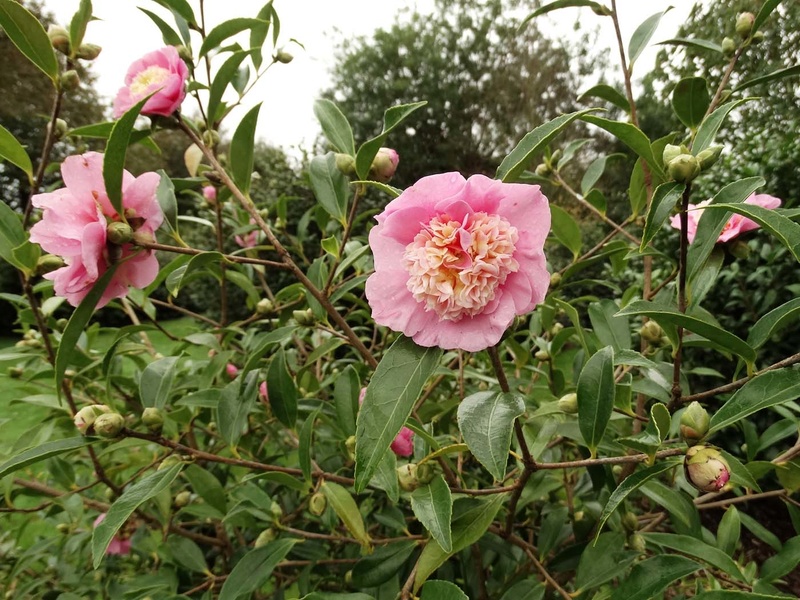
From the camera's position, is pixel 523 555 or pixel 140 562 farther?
pixel 140 562

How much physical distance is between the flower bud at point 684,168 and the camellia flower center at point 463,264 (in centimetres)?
15

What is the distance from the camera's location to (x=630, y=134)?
17.9 inches

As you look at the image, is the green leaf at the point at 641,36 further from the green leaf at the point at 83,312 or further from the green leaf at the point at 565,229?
the green leaf at the point at 83,312

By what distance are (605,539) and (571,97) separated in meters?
10.1

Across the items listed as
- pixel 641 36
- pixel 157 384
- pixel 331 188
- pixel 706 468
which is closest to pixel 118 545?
pixel 157 384

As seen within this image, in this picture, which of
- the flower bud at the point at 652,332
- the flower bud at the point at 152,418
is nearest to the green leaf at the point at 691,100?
the flower bud at the point at 652,332

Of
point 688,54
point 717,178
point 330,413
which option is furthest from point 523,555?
point 688,54

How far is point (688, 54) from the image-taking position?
4043mm

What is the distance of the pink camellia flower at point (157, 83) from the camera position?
0.59 meters

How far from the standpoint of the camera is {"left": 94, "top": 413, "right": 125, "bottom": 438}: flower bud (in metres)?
0.55

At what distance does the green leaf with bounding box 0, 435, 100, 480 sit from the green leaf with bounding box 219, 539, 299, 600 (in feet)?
0.86

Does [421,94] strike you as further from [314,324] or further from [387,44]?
[314,324]

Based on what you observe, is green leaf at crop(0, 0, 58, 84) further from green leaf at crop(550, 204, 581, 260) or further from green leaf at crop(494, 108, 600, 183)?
green leaf at crop(550, 204, 581, 260)

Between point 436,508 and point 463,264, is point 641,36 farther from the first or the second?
point 436,508
